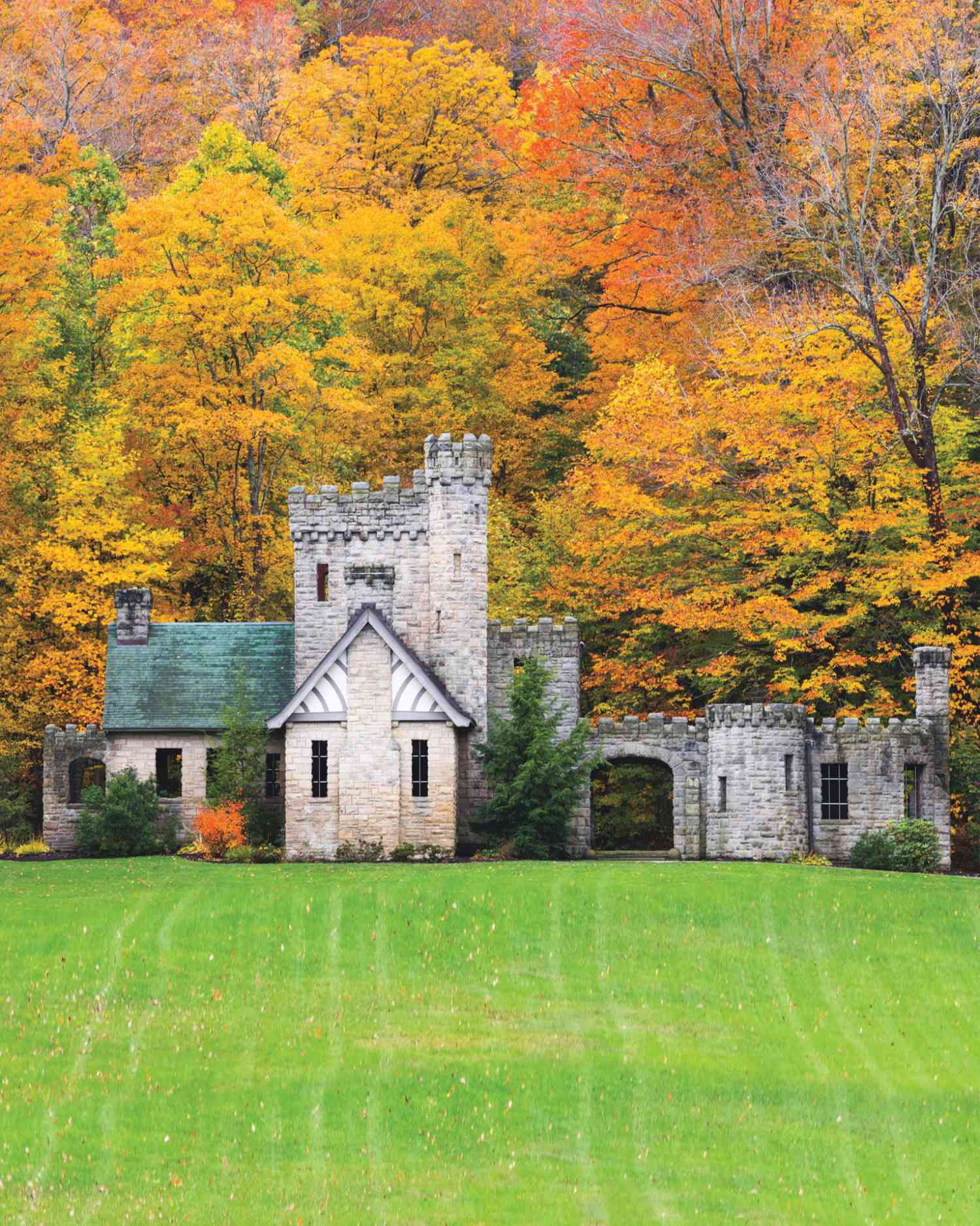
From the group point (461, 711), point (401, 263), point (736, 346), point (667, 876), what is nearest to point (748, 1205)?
point (667, 876)

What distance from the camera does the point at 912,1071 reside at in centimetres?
2445

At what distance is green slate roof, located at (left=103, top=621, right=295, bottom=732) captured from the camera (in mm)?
45312

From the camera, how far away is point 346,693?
43406 mm

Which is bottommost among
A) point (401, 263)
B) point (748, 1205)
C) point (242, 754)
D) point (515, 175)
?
point (748, 1205)

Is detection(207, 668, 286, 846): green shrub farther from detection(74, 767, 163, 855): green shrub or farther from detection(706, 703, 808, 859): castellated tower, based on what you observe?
detection(706, 703, 808, 859): castellated tower

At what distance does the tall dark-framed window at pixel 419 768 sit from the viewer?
4331 centimetres

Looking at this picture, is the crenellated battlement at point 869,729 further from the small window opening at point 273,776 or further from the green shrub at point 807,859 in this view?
the small window opening at point 273,776

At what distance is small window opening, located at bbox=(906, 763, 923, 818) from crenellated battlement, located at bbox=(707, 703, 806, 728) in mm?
2739

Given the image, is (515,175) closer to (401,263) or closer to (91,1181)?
(401,263)

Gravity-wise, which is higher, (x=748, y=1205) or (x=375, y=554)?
(x=375, y=554)

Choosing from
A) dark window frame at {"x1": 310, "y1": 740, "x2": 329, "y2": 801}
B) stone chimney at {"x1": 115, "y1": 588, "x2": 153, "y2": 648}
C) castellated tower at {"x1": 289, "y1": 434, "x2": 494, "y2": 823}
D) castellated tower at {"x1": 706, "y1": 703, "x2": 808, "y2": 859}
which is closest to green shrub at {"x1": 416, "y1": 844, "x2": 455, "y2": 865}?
castellated tower at {"x1": 289, "y1": 434, "x2": 494, "y2": 823}

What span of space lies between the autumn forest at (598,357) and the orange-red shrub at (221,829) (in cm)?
730

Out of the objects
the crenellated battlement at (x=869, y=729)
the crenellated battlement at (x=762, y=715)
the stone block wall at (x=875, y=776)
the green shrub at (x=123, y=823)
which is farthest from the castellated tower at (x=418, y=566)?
the stone block wall at (x=875, y=776)

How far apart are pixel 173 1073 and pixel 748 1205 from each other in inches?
294
